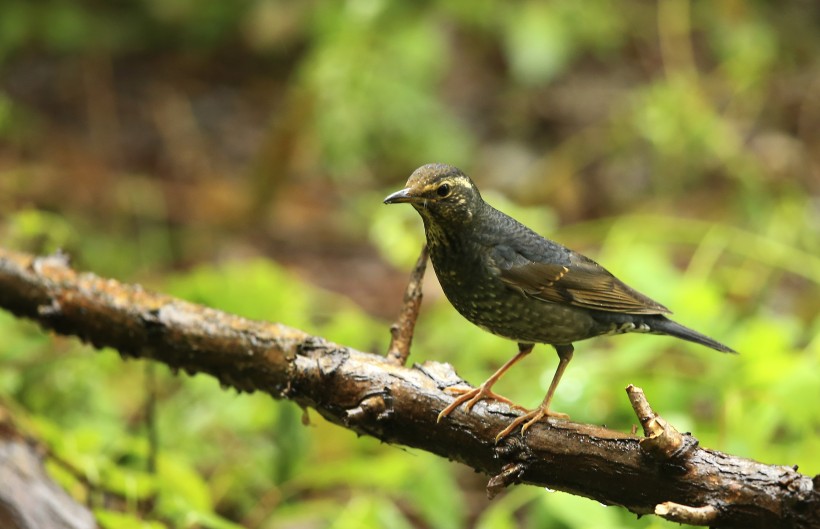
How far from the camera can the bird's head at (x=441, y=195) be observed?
284 centimetres

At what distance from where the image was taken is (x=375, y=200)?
7492 mm

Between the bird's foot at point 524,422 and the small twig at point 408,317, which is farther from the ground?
the small twig at point 408,317

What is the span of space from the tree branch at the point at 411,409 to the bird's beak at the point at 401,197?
520mm

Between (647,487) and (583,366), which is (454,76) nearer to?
(583,366)

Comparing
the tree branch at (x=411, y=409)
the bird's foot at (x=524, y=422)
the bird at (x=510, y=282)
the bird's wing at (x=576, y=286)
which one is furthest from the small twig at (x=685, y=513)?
the bird's wing at (x=576, y=286)

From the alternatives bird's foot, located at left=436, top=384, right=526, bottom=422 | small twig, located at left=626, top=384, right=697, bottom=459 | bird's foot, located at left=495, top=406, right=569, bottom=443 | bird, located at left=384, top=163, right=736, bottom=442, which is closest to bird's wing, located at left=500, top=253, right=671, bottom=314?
bird, located at left=384, top=163, right=736, bottom=442

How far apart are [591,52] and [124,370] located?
5.98 m

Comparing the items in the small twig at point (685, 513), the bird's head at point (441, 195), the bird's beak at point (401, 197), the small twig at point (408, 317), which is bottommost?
the small twig at point (685, 513)

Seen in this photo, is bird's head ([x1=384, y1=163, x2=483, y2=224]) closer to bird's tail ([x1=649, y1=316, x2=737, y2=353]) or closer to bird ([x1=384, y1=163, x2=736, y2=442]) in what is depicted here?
bird ([x1=384, y1=163, x2=736, y2=442])

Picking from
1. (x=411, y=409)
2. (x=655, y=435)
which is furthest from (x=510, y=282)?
(x=655, y=435)

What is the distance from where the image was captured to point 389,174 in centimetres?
819

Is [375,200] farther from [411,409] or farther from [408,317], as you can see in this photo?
[411,409]

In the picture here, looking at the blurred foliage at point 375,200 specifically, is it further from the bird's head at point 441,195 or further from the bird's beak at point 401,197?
the bird's beak at point 401,197

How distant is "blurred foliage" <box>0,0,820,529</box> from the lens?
149 inches
